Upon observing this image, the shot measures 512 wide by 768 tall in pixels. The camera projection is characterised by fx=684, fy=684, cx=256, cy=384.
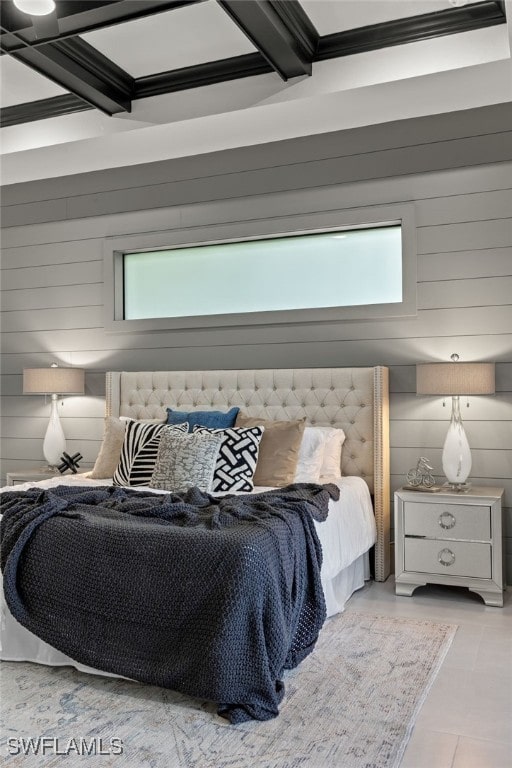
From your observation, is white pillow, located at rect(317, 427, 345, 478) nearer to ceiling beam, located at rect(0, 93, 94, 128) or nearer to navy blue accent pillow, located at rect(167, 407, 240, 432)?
navy blue accent pillow, located at rect(167, 407, 240, 432)

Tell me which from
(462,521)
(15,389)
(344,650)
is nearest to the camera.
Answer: (344,650)

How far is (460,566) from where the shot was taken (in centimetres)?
367

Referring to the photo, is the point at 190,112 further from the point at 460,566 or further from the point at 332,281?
the point at 460,566

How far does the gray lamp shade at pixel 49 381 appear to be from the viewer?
4.89 m

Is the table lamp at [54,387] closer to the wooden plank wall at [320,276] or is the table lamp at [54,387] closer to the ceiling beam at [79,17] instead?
the wooden plank wall at [320,276]

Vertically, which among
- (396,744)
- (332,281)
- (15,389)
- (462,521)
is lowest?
(396,744)

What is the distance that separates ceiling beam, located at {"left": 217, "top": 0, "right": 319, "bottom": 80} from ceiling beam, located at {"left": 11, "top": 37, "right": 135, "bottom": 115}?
1071 mm

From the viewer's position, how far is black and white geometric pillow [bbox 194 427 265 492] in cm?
372

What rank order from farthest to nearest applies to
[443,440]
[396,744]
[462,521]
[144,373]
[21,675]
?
[144,373] → [443,440] → [462,521] → [21,675] → [396,744]

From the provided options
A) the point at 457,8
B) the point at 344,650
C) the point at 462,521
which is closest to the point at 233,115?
the point at 457,8

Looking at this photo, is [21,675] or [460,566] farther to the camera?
[460,566]

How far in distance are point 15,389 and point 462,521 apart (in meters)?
3.61

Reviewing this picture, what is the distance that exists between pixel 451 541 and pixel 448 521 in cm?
11

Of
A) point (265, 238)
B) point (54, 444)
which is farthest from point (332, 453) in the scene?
point (54, 444)
